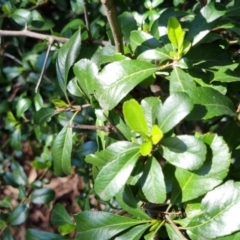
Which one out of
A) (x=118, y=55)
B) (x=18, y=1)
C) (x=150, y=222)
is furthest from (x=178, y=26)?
(x=18, y=1)

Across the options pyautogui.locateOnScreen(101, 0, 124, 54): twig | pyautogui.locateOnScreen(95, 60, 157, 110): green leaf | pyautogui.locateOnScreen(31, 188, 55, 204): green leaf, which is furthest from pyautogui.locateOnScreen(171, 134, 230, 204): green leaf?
pyautogui.locateOnScreen(31, 188, 55, 204): green leaf

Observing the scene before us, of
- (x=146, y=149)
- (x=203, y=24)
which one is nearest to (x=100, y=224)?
(x=146, y=149)

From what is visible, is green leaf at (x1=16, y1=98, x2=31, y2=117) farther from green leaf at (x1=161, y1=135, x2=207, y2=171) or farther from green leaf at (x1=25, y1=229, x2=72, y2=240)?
green leaf at (x1=161, y1=135, x2=207, y2=171)

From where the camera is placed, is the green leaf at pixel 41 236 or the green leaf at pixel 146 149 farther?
the green leaf at pixel 41 236

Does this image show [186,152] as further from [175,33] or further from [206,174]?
[175,33]

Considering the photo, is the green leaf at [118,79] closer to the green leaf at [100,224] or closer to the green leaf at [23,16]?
the green leaf at [100,224]

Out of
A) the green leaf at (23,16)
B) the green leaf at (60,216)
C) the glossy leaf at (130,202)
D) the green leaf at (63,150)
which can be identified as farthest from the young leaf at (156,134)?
the green leaf at (23,16)
